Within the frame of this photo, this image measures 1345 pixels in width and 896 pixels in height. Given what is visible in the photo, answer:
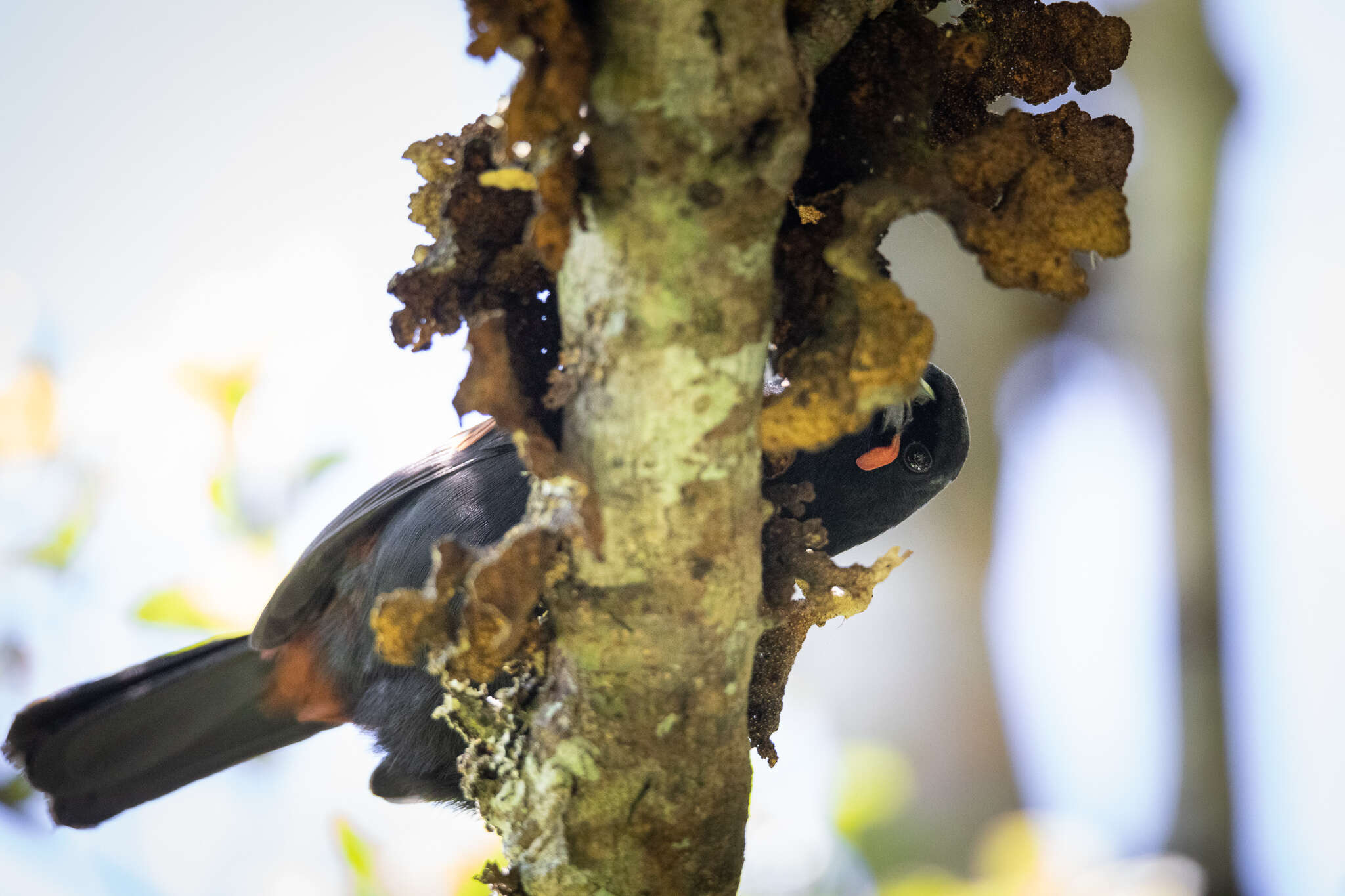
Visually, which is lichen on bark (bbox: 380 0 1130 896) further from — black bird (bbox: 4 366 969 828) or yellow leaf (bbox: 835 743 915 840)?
yellow leaf (bbox: 835 743 915 840)

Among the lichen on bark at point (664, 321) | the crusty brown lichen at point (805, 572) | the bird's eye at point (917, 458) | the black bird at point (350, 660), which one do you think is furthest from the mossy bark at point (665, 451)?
the bird's eye at point (917, 458)

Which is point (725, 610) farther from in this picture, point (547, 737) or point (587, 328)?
point (587, 328)

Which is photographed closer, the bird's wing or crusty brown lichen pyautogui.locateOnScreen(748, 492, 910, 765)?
crusty brown lichen pyautogui.locateOnScreen(748, 492, 910, 765)

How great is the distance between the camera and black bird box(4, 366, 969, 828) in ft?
8.33

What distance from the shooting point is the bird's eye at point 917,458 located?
2820 mm

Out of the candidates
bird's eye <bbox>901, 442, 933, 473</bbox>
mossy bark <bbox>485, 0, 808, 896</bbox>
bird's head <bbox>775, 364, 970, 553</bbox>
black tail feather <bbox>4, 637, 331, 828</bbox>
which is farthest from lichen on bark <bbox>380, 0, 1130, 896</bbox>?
black tail feather <bbox>4, 637, 331, 828</bbox>

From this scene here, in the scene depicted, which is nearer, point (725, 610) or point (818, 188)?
point (725, 610)

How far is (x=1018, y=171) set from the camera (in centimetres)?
134

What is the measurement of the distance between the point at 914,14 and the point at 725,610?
98 centimetres

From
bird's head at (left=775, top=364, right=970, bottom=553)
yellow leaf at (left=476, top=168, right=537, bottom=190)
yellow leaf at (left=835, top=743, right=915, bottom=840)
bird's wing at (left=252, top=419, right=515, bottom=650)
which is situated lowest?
yellow leaf at (left=835, top=743, right=915, bottom=840)

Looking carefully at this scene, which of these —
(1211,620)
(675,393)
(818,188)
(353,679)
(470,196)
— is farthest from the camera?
(1211,620)

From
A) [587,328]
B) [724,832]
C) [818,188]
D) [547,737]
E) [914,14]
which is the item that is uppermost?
[914,14]

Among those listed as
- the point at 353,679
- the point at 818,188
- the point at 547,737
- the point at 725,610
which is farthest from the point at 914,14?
the point at 353,679

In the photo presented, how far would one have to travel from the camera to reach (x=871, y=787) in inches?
169
